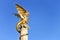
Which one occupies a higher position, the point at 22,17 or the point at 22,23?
the point at 22,17

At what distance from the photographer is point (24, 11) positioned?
1888cm

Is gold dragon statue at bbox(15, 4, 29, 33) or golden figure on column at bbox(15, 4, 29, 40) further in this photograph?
gold dragon statue at bbox(15, 4, 29, 33)

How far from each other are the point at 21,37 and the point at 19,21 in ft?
5.45

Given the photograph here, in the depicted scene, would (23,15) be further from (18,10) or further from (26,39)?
(26,39)

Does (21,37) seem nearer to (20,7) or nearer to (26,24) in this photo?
(26,24)

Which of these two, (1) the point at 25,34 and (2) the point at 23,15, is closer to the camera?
(1) the point at 25,34

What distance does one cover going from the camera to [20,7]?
18.9 metres

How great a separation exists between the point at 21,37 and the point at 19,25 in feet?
4.14

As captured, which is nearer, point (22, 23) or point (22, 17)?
point (22, 23)

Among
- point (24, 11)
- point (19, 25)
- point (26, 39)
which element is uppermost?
point (24, 11)

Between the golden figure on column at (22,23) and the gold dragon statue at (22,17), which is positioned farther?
the gold dragon statue at (22,17)

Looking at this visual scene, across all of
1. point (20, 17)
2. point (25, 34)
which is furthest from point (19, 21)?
point (25, 34)

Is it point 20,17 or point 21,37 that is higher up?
point 20,17

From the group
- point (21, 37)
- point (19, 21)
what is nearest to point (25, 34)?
point (21, 37)
